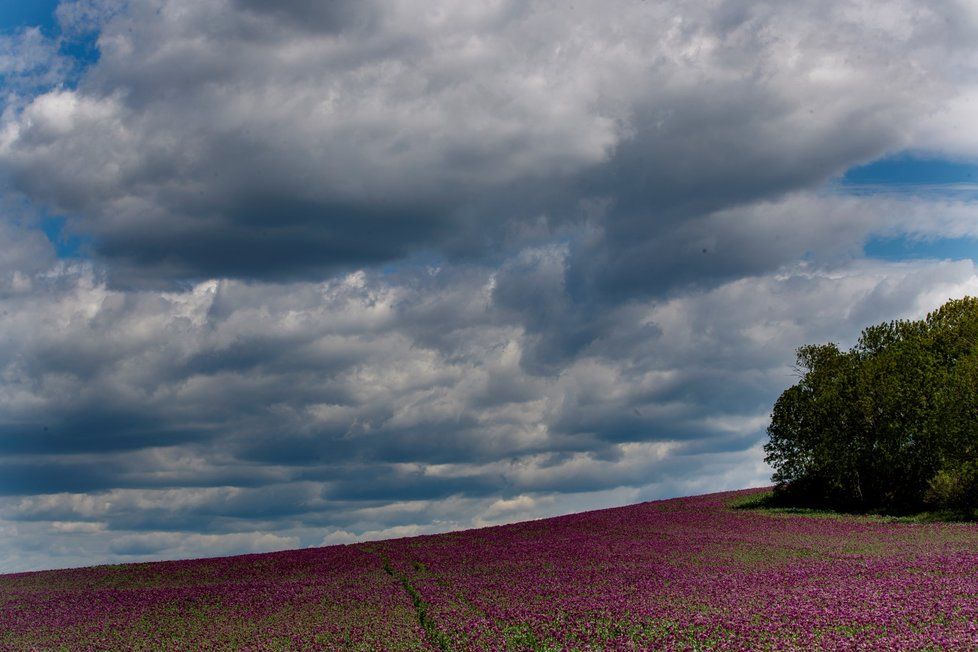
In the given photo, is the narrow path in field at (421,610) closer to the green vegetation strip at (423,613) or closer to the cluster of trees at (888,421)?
the green vegetation strip at (423,613)

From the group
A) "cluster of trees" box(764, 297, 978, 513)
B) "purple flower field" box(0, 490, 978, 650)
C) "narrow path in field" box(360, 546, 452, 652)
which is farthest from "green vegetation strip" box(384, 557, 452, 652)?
"cluster of trees" box(764, 297, 978, 513)

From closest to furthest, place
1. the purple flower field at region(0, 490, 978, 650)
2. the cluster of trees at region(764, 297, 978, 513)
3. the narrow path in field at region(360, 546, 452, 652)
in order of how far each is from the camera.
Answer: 1. the purple flower field at region(0, 490, 978, 650)
2. the narrow path in field at region(360, 546, 452, 652)
3. the cluster of trees at region(764, 297, 978, 513)

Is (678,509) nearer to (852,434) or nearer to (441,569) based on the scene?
(852,434)

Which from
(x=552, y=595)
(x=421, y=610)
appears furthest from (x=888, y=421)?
(x=421, y=610)

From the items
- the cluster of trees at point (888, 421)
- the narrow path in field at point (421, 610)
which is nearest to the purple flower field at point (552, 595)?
the narrow path in field at point (421, 610)

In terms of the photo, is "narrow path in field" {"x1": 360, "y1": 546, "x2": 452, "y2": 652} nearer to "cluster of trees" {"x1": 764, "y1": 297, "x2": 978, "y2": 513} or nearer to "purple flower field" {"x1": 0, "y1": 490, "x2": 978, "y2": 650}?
"purple flower field" {"x1": 0, "y1": 490, "x2": 978, "y2": 650}

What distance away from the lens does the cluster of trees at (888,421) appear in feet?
178

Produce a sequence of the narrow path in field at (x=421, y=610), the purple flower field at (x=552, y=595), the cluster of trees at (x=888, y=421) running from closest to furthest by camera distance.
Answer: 1. the purple flower field at (x=552, y=595)
2. the narrow path in field at (x=421, y=610)
3. the cluster of trees at (x=888, y=421)

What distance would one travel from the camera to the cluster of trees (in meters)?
54.4

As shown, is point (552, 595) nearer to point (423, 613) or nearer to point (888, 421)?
point (423, 613)

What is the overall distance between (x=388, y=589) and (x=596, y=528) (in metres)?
23.8

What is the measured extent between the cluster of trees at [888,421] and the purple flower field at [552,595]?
344 inches

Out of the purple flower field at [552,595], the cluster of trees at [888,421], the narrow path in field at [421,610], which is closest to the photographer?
the purple flower field at [552,595]

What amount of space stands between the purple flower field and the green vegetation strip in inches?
4.5
